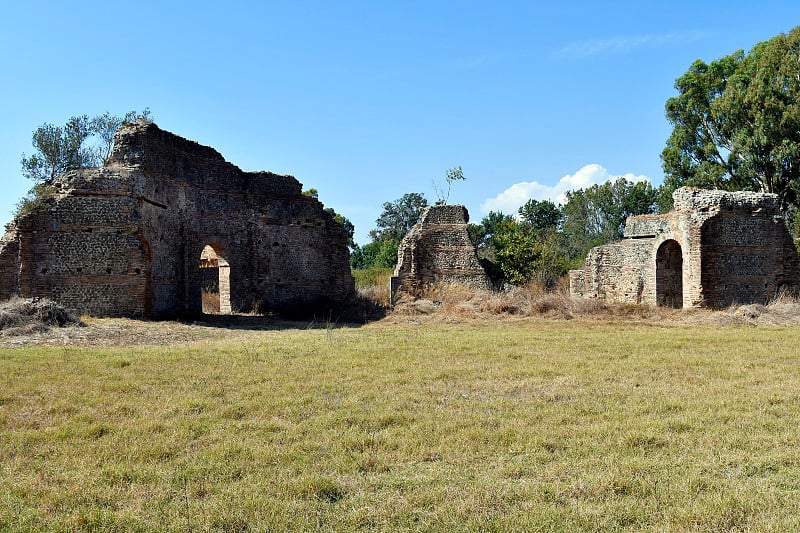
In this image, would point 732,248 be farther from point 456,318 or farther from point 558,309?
point 456,318

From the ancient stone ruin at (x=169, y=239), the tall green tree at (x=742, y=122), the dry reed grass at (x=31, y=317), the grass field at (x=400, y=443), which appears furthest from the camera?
the tall green tree at (x=742, y=122)

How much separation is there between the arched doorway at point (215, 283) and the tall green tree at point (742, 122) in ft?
72.1

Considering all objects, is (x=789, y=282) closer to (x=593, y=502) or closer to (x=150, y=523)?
(x=593, y=502)

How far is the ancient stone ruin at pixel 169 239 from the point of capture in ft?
47.0

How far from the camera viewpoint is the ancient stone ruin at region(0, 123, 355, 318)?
564 inches

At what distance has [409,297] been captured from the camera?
749 inches

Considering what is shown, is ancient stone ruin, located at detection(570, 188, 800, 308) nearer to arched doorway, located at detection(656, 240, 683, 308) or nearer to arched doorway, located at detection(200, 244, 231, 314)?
arched doorway, located at detection(656, 240, 683, 308)

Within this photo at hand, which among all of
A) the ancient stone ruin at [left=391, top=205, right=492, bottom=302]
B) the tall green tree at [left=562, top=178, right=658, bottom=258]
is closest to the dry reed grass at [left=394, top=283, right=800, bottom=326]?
the ancient stone ruin at [left=391, top=205, right=492, bottom=302]

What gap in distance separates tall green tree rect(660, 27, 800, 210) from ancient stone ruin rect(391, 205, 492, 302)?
15194mm

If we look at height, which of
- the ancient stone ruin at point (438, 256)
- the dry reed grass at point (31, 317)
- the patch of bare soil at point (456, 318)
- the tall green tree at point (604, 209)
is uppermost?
the tall green tree at point (604, 209)

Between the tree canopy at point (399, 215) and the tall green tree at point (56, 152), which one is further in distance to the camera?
the tree canopy at point (399, 215)

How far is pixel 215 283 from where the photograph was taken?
84.8 ft

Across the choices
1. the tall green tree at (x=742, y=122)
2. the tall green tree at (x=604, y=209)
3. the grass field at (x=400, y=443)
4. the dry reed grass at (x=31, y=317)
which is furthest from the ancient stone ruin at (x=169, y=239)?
the tall green tree at (x=604, y=209)

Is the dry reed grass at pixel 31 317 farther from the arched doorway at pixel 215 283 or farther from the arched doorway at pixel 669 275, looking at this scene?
the arched doorway at pixel 669 275
